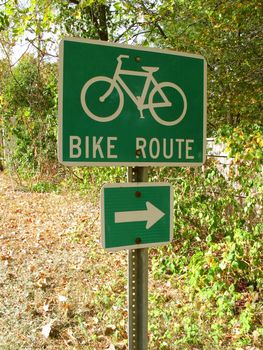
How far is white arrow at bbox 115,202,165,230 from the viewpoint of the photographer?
5.19ft

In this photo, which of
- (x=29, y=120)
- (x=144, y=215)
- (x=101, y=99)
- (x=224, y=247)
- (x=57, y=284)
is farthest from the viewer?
(x=29, y=120)

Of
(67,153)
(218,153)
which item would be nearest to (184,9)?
(218,153)

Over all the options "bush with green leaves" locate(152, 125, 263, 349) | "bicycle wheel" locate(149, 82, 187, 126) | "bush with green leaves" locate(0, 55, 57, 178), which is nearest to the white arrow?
"bicycle wheel" locate(149, 82, 187, 126)

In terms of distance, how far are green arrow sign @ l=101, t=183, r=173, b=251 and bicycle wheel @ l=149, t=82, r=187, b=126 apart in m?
0.27

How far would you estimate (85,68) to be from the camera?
150 centimetres

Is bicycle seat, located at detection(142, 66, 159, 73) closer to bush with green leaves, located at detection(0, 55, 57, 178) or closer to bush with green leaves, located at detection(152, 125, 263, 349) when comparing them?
bush with green leaves, located at detection(152, 125, 263, 349)

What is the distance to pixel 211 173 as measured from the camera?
4.14 m

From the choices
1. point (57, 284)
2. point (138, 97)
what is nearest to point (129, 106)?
point (138, 97)

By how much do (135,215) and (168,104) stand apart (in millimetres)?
468

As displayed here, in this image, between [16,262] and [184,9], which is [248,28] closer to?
[184,9]

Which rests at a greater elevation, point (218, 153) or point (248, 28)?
point (248, 28)

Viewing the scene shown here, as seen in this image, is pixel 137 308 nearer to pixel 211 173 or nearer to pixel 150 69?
pixel 150 69

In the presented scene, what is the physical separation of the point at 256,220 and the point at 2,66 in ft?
29.0

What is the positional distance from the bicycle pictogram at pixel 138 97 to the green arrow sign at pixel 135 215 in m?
0.27
